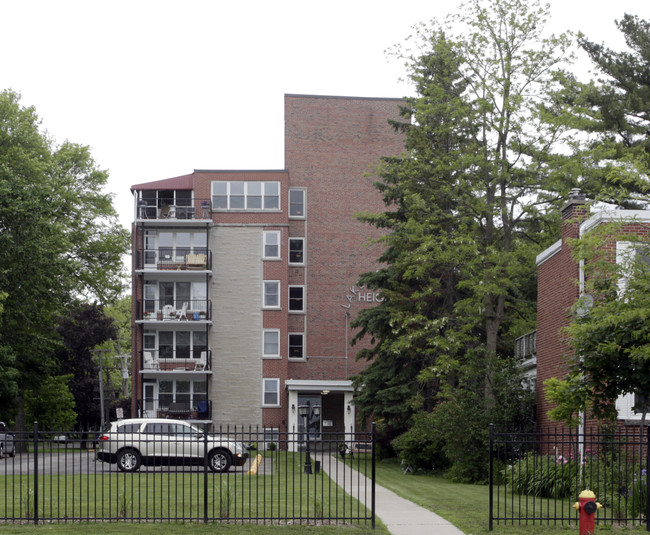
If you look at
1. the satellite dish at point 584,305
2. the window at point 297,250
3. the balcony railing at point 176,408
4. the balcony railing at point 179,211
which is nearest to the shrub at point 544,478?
the satellite dish at point 584,305

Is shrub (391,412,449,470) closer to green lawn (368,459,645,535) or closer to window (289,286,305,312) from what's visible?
green lawn (368,459,645,535)

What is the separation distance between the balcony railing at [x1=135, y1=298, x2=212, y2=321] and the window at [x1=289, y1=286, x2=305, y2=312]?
4876 millimetres

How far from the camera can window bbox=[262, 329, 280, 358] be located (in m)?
51.3

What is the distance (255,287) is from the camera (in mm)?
51438

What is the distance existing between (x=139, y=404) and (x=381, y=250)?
1616cm

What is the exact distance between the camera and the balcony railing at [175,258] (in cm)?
5047

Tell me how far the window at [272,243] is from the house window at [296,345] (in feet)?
15.8

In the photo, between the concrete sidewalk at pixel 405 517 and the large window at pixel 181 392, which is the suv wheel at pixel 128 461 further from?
the large window at pixel 181 392

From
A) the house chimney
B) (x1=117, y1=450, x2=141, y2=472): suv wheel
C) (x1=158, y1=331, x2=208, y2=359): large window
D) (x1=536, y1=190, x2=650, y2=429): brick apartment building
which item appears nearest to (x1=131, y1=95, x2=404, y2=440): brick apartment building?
(x1=158, y1=331, x2=208, y2=359): large window

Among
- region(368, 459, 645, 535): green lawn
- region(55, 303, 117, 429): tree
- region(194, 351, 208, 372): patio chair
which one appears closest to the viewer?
region(368, 459, 645, 535): green lawn

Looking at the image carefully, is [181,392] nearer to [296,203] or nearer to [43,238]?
[296,203]

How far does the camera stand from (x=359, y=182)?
5397 cm

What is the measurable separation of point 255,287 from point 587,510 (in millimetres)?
38923

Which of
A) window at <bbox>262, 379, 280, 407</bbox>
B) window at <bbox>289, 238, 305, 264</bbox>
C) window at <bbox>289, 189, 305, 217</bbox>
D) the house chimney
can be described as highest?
window at <bbox>289, 189, 305, 217</bbox>
